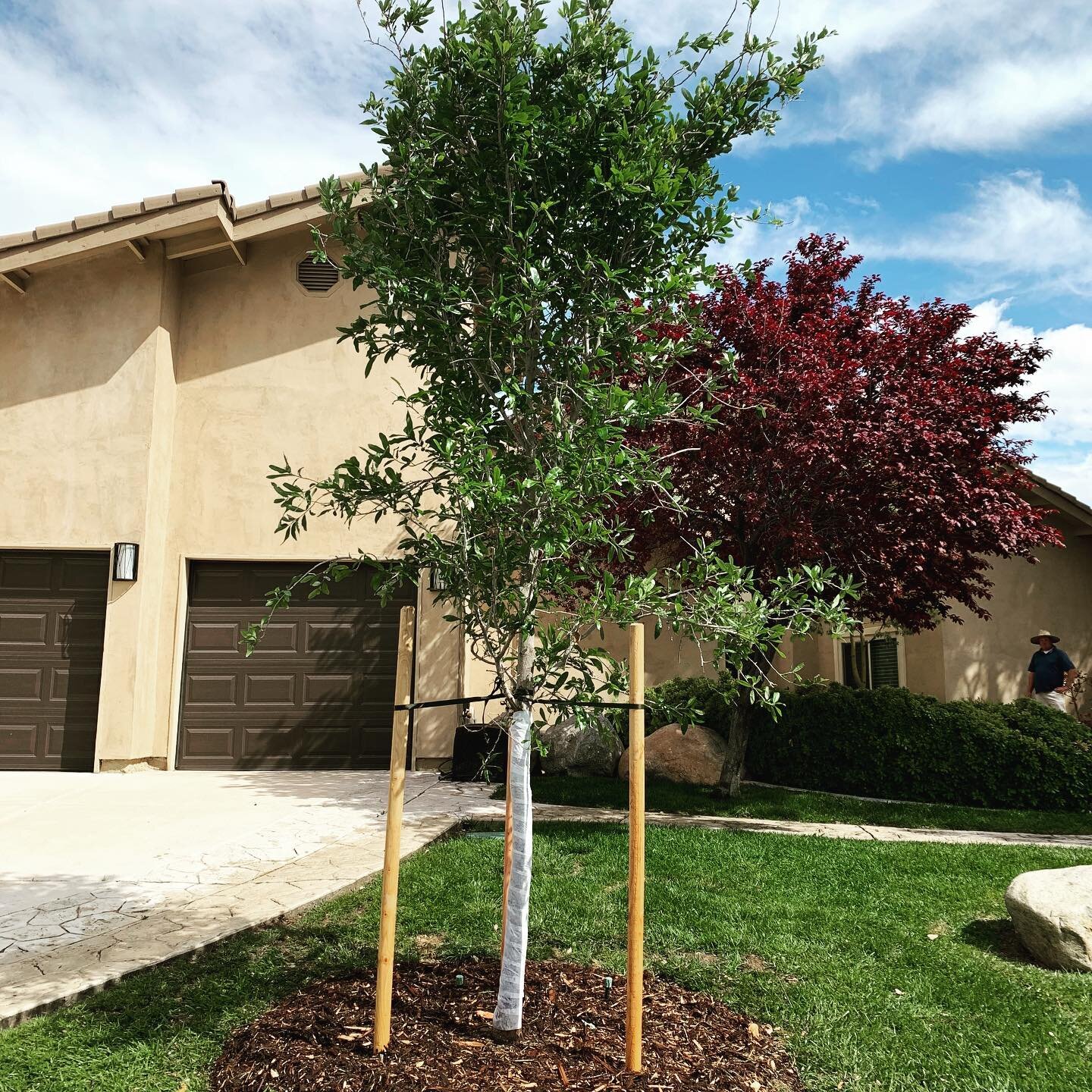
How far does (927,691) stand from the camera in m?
12.4

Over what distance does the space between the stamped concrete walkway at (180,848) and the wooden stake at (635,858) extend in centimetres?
229

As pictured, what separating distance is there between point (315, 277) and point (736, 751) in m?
7.93

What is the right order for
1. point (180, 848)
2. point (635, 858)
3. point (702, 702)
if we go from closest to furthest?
point (635, 858)
point (180, 848)
point (702, 702)

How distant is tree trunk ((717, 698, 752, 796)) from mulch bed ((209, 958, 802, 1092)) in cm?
514

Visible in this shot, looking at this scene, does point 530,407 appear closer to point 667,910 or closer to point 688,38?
point 688,38

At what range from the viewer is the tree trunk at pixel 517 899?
3.10m

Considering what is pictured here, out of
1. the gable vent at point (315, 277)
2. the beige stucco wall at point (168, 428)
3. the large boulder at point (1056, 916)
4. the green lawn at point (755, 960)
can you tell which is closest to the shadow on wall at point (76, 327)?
the beige stucco wall at point (168, 428)

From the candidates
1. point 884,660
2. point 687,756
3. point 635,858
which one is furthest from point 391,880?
point 884,660

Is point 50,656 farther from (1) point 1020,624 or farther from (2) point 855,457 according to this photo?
(1) point 1020,624

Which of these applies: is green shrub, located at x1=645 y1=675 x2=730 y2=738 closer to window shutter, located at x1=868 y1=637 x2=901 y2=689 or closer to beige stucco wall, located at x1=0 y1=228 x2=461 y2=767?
beige stucco wall, located at x1=0 y1=228 x2=461 y2=767

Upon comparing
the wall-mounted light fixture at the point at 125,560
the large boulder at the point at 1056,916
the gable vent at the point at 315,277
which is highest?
the gable vent at the point at 315,277

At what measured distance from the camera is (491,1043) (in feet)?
10.1

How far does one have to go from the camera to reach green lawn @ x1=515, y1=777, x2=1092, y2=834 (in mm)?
7762

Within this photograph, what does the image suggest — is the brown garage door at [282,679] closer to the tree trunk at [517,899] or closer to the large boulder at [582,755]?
the large boulder at [582,755]
